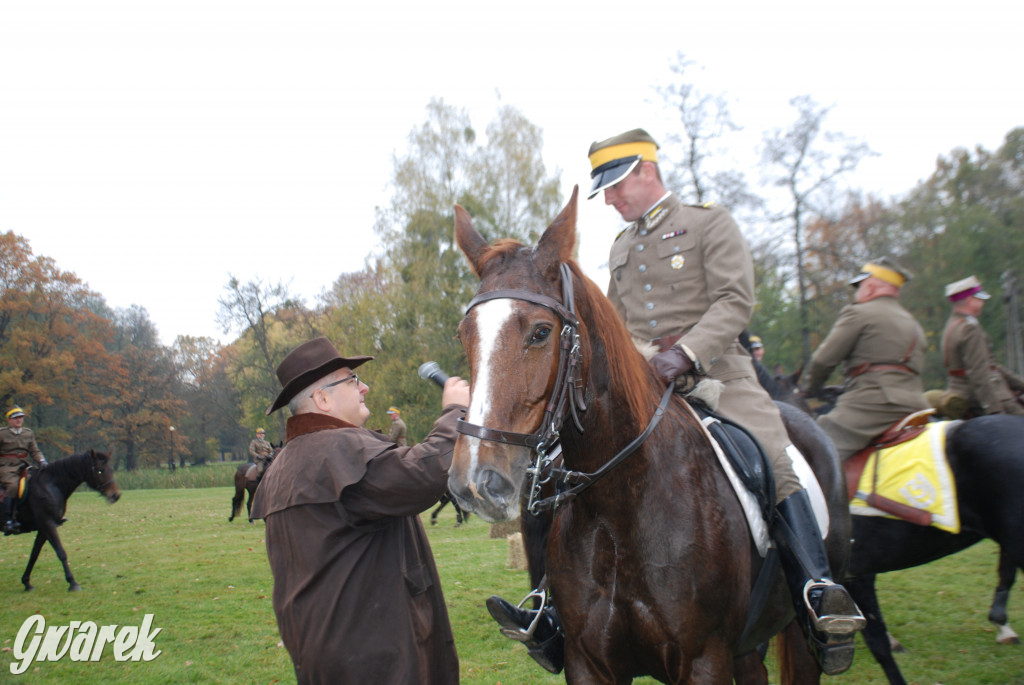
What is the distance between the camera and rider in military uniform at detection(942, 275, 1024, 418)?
613 cm

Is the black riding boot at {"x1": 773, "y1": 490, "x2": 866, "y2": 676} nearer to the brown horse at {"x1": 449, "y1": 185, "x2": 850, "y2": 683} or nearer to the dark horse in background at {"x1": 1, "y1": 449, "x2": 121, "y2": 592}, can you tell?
the brown horse at {"x1": 449, "y1": 185, "x2": 850, "y2": 683}

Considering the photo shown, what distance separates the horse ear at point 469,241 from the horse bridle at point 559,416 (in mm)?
300

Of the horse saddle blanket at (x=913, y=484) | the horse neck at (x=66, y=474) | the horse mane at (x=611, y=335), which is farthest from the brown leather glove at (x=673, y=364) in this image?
the horse neck at (x=66, y=474)

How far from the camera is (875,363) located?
5.39 metres

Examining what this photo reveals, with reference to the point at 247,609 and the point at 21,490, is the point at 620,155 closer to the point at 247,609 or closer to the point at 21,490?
the point at 247,609

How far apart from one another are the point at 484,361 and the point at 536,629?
5.07 feet

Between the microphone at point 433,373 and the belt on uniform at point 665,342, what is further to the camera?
the belt on uniform at point 665,342

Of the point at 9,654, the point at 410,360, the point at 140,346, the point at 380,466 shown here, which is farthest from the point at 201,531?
the point at 140,346

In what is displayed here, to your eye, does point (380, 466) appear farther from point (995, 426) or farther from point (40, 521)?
point (40, 521)

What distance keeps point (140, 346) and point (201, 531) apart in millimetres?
45980

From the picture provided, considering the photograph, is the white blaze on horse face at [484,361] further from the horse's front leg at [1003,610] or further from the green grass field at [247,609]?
the horse's front leg at [1003,610]

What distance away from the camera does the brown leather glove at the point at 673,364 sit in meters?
2.82

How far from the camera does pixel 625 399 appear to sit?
2.55 meters

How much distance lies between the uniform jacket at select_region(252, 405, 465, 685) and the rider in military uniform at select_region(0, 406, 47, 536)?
10764mm
